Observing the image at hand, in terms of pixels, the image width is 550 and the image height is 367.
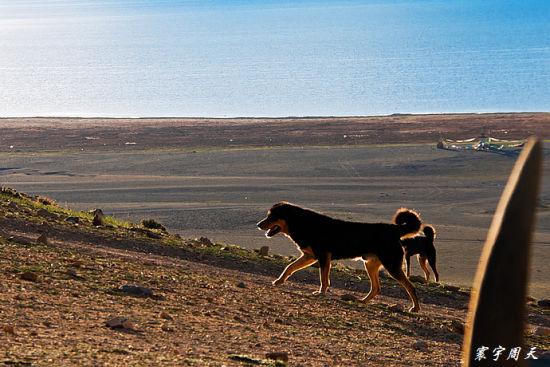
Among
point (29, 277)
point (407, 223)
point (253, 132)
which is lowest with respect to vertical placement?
point (29, 277)

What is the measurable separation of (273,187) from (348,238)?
21.0 metres

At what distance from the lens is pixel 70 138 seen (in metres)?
49.7

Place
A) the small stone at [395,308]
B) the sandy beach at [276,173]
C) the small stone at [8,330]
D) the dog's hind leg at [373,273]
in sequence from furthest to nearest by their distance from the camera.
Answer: the sandy beach at [276,173] → the dog's hind leg at [373,273] → the small stone at [395,308] → the small stone at [8,330]

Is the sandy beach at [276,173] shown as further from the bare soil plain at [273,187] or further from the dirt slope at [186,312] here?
the dirt slope at [186,312]

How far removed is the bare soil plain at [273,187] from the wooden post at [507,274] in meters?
3.43

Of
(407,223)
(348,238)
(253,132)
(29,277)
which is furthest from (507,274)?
(253,132)

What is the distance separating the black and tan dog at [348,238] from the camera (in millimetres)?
10227

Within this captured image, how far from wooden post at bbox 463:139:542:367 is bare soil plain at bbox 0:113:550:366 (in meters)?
3.43

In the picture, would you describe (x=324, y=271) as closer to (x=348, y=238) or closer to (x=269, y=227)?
(x=348, y=238)

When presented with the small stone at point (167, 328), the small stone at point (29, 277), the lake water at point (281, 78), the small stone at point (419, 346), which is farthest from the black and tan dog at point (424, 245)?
the lake water at point (281, 78)

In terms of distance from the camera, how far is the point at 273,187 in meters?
31.4

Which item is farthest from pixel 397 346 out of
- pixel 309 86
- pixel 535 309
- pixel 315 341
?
pixel 309 86

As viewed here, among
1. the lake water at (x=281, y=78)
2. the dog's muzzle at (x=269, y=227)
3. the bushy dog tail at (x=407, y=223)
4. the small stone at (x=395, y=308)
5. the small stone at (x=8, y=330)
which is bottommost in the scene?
the small stone at (x=395, y=308)

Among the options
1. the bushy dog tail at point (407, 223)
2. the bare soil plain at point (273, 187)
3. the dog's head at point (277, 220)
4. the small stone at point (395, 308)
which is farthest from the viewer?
the dog's head at point (277, 220)
